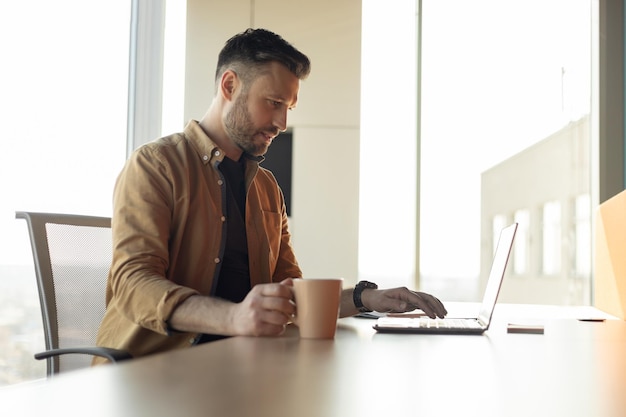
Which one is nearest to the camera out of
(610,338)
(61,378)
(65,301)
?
(61,378)

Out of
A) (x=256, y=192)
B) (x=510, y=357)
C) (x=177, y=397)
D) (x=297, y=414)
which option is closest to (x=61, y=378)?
(x=177, y=397)

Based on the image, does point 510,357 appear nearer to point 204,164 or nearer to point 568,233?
point 204,164

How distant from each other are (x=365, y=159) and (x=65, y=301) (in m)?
2.69

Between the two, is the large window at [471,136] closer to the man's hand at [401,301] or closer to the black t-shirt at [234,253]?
the black t-shirt at [234,253]

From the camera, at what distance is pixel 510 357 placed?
3.37ft

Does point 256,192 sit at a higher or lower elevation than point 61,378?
higher

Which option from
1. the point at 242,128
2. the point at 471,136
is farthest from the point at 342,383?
the point at 471,136

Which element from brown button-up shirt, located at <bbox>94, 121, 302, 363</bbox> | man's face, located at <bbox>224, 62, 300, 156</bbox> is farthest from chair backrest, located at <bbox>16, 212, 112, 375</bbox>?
man's face, located at <bbox>224, 62, 300, 156</bbox>

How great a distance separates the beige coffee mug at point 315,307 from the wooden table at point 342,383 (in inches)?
1.1

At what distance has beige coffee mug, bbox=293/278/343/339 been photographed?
119cm

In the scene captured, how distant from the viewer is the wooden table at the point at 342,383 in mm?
592

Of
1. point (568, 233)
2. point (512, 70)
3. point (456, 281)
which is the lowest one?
point (456, 281)

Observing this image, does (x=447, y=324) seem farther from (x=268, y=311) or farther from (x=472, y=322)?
(x=268, y=311)

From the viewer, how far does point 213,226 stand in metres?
1.83
